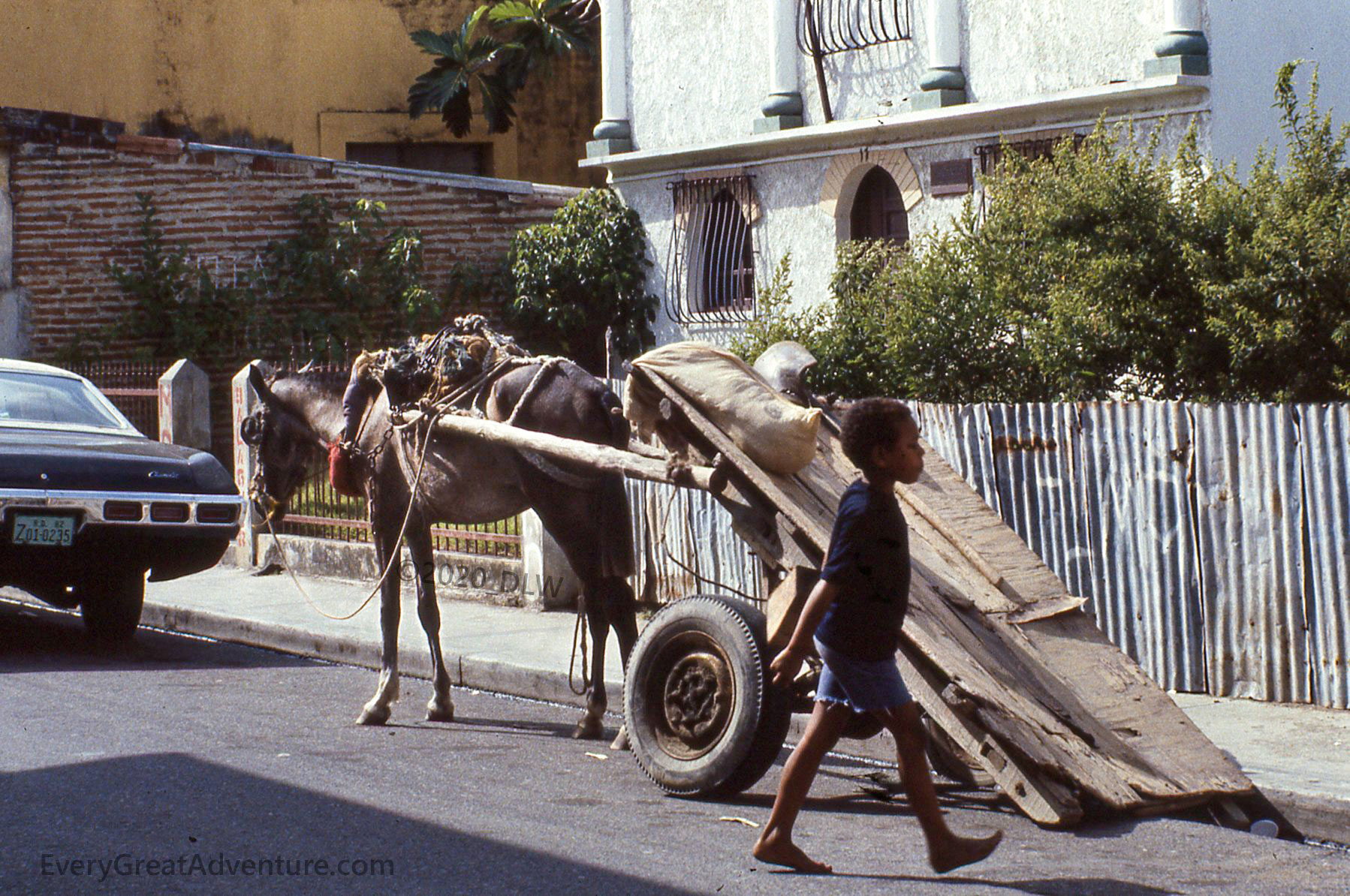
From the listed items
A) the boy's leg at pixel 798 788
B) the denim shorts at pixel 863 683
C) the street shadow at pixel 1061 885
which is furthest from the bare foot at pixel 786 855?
the denim shorts at pixel 863 683

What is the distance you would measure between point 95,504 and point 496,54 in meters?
14.0

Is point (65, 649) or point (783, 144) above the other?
point (783, 144)

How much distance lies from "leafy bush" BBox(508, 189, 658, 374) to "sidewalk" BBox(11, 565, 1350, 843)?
17.4 ft

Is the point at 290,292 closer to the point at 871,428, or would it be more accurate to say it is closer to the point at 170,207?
the point at 170,207

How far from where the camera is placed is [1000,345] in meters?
11.0

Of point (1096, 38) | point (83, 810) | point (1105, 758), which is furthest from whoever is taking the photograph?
point (1096, 38)

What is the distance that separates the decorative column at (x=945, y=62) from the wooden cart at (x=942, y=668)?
344 inches

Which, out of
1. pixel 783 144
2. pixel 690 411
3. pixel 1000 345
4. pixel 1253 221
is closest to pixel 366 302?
pixel 783 144

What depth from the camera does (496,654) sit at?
403 inches

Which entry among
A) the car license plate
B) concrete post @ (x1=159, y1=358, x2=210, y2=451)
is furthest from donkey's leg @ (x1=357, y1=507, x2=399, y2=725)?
concrete post @ (x1=159, y1=358, x2=210, y2=451)

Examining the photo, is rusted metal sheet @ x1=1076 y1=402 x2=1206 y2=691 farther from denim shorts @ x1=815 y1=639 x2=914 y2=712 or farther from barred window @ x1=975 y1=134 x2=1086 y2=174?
barred window @ x1=975 y1=134 x2=1086 y2=174

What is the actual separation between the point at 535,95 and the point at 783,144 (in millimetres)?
9297

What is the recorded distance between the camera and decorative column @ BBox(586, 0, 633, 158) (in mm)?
18828

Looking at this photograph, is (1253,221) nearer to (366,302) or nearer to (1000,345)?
(1000,345)
